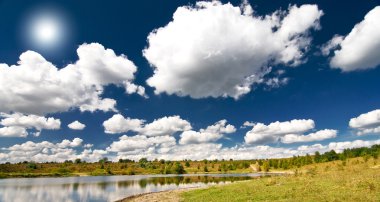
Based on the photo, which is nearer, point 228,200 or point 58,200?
point 228,200

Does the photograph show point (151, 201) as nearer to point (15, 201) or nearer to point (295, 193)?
point (295, 193)

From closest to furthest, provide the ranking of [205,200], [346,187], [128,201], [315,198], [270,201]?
[315,198], [270,201], [346,187], [205,200], [128,201]

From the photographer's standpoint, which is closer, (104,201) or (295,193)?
(295,193)

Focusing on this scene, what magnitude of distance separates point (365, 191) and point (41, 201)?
207ft

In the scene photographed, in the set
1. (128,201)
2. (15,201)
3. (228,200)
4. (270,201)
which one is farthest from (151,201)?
(15,201)

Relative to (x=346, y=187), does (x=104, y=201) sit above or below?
below

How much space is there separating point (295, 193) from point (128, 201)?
32503 mm

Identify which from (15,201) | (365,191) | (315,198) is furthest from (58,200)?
(365,191)

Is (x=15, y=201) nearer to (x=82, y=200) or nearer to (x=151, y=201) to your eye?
(x=82, y=200)

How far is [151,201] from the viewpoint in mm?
52656

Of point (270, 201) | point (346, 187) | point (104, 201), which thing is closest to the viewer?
point (270, 201)

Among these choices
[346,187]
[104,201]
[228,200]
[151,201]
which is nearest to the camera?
[346,187]

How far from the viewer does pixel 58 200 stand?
67125 mm

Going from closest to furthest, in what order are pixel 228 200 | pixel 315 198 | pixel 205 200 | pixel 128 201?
pixel 315 198
pixel 228 200
pixel 205 200
pixel 128 201
